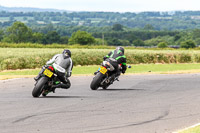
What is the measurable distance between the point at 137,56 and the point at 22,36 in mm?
117069

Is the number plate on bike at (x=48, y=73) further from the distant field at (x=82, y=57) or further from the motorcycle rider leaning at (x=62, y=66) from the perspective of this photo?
the distant field at (x=82, y=57)

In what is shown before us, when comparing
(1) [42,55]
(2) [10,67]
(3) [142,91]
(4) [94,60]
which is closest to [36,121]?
(3) [142,91]

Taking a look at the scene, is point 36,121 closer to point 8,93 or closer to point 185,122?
point 185,122

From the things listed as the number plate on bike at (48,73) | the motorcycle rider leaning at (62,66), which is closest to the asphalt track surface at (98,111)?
the motorcycle rider leaning at (62,66)

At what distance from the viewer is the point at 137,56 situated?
47.0m

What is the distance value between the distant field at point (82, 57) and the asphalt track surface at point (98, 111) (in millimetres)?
18083

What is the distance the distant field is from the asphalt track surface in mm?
18083

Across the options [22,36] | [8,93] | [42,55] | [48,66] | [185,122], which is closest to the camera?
[185,122]

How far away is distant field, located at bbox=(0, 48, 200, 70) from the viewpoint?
116 ft

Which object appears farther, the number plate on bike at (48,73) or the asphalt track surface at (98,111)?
the number plate on bike at (48,73)

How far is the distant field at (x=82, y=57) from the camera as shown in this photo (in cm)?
3544

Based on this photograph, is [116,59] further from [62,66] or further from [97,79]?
[62,66]

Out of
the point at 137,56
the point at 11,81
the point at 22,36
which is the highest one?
the point at 11,81

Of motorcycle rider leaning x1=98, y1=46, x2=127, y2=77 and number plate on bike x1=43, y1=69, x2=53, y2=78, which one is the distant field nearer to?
motorcycle rider leaning x1=98, y1=46, x2=127, y2=77
